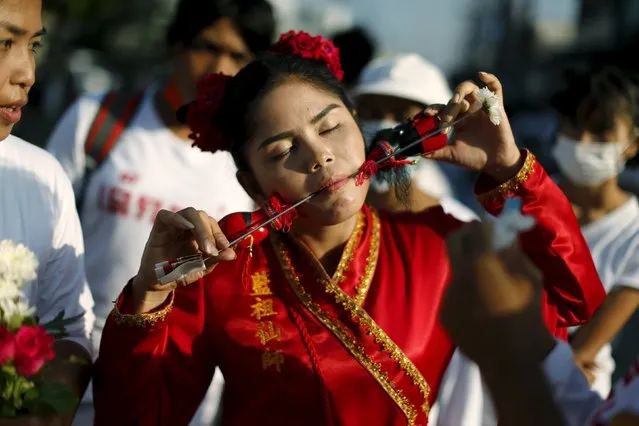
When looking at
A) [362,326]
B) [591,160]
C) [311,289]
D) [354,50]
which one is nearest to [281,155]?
[311,289]

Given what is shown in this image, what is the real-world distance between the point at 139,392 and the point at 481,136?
3.81 feet

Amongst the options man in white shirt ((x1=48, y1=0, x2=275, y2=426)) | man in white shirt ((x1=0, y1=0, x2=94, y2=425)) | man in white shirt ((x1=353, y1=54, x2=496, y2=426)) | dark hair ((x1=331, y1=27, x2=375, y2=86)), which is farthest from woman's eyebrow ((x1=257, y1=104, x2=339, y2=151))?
dark hair ((x1=331, y1=27, x2=375, y2=86))

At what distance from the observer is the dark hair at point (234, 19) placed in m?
4.05

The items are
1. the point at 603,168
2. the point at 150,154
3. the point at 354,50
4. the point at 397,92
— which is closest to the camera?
the point at 150,154

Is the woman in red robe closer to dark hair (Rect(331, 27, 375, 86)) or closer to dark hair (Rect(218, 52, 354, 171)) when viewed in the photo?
dark hair (Rect(218, 52, 354, 171))

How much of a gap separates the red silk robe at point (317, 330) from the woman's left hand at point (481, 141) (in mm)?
50

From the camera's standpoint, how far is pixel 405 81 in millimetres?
4684

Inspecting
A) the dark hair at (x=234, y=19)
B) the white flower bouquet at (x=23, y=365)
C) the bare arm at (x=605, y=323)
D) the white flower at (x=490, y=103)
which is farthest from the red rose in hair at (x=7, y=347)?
the bare arm at (x=605, y=323)

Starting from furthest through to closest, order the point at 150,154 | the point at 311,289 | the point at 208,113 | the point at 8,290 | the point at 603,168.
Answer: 1. the point at 603,168
2. the point at 150,154
3. the point at 208,113
4. the point at 311,289
5. the point at 8,290

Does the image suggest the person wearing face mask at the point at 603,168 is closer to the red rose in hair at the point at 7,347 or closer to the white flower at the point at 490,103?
the white flower at the point at 490,103

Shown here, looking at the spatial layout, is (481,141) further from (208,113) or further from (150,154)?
(150,154)

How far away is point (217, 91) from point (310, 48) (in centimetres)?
31

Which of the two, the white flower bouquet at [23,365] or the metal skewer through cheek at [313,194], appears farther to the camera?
the metal skewer through cheek at [313,194]

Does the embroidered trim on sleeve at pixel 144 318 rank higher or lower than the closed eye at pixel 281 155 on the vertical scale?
lower
